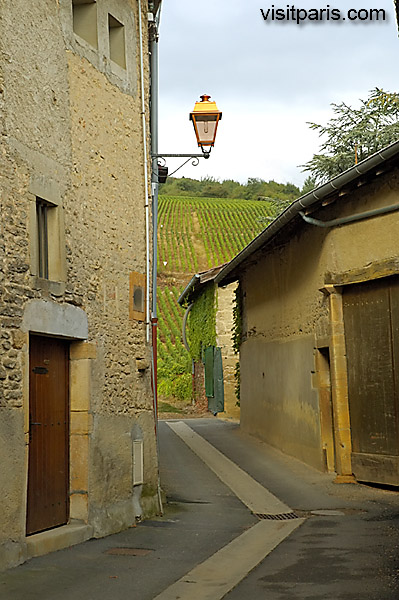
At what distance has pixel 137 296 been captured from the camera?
9.05m

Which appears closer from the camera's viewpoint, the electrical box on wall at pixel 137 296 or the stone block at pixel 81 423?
the stone block at pixel 81 423

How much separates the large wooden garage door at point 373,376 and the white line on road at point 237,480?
147cm

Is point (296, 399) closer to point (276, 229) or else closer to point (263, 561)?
point (276, 229)

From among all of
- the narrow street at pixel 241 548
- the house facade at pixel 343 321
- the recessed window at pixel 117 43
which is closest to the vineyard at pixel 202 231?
the house facade at pixel 343 321

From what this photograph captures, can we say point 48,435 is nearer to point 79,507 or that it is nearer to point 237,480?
point 79,507

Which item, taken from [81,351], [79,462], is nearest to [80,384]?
[81,351]

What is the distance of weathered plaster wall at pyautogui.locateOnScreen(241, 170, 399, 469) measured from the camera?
10219mm

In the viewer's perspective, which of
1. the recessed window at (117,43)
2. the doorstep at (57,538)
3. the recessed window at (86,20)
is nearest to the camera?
the doorstep at (57,538)

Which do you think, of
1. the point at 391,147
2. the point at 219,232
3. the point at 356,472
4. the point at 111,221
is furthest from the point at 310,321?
the point at 219,232

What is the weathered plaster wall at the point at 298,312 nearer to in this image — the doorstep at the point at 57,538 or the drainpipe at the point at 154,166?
the drainpipe at the point at 154,166

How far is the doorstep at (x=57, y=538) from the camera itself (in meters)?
6.52

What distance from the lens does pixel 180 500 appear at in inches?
381

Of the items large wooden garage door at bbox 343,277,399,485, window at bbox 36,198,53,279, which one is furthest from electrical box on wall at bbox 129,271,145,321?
large wooden garage door at bbox 343,277,399,485

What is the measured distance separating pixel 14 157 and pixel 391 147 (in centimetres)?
449
